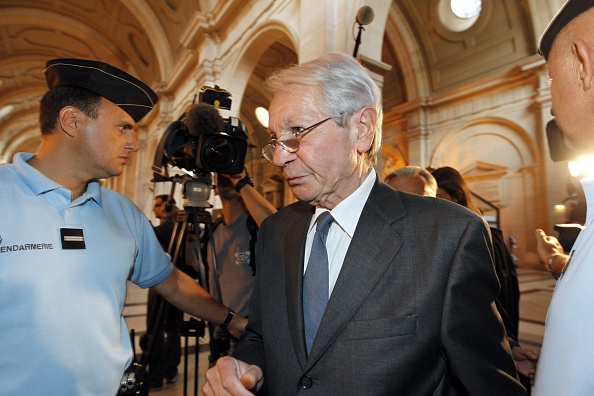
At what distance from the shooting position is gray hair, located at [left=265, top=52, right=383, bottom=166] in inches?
45.8

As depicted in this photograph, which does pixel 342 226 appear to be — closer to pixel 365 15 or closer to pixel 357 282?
pixel 357 282

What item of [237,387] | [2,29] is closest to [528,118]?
[237,387]

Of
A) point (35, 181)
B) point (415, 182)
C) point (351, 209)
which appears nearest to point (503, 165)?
point (415, 182)

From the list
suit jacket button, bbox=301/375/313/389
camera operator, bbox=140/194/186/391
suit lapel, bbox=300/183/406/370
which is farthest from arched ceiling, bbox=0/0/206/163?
suit jacket button, bbox=301/375/313/389

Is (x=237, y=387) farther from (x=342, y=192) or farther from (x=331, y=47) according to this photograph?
(x=331, y=47)

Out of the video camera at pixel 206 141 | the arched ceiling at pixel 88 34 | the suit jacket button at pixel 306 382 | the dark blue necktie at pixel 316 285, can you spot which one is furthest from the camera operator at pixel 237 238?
the arched ceiling at pixel 88 34

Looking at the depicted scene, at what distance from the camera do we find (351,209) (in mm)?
1186

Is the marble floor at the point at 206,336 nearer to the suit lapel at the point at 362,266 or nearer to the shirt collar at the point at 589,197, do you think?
the suit lapel at the point at 362,266

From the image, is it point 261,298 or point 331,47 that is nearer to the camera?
point 261,298

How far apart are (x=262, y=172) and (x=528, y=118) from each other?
1346cm

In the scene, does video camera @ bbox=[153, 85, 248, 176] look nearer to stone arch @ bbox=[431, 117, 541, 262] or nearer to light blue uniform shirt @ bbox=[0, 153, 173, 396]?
light blue uniform shirt @ bbox=[0, 153, 173, 396]

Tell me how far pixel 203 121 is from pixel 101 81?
1.76 ft

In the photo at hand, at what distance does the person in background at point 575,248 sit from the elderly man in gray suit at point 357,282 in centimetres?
28

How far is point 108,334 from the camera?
49.8 inches
